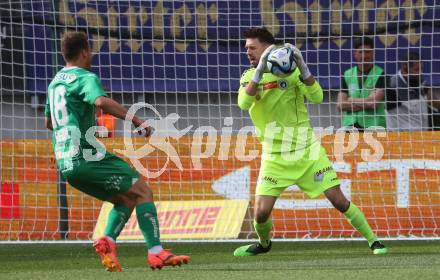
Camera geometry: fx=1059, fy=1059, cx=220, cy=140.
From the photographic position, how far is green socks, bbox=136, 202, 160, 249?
7.41 metres

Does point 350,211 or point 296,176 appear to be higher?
point 296,176

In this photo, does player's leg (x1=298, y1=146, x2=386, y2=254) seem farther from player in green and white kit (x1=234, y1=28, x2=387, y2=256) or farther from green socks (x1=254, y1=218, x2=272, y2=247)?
green socks (x1=254, y1=218, x2=272, y2=247)

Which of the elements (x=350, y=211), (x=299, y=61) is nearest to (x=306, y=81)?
(x=299, y=61)

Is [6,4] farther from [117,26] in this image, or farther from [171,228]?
[171,228]

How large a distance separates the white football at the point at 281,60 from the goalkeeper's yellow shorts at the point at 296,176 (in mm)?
828

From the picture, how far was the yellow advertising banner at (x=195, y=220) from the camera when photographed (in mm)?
11492

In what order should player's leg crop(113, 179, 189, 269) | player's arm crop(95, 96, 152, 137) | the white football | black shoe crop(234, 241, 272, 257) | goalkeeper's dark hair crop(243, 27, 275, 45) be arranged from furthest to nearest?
black shoe crop(234, 241, 272, 257) < goalkeeper's dark hair crop(243, 27, 275, 45) < the white football < player's leg crop(113, 179, 189, 269) < player's arm crop(95, 96, 152, 137)

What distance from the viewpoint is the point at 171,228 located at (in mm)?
11594

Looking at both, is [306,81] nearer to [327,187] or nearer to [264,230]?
[327,187]

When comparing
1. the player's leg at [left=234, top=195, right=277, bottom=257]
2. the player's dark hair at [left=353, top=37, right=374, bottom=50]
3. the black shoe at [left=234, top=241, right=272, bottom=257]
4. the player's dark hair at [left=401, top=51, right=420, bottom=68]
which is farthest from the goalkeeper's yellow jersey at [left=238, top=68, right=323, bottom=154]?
the player's dark hair at [left=401, top=51, right=420, bottom=68]

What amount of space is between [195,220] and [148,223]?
423 centimetres

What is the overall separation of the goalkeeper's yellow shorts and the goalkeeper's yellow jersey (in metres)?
0.12

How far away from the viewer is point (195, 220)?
11641 millimetres

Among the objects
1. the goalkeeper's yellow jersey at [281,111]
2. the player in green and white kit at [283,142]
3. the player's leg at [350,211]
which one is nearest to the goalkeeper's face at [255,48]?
the player in green and white kit at [283,142]
